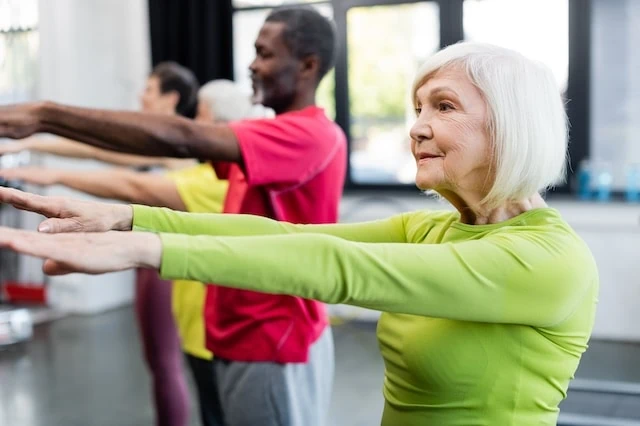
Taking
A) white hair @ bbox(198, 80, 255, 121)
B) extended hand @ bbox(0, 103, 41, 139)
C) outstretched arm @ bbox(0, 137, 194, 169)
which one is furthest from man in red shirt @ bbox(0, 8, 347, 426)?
white hair @ bbox(198, 80, 255, 121)

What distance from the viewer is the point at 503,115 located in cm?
114

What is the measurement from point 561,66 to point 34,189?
365 centimetres

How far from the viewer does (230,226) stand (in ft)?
4.09

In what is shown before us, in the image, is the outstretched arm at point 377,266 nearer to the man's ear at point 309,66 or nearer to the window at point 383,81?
the man's ear at point 309,66

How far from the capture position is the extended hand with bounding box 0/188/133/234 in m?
1.03

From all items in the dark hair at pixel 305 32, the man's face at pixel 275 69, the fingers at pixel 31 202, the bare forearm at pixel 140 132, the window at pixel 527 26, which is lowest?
the fingers at pixel 31 202

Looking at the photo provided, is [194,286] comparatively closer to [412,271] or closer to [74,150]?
[74,150]

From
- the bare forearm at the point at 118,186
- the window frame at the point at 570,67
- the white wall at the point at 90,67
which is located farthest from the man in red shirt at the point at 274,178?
the white wall at the point at 90,67

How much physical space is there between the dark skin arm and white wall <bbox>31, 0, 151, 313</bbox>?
4.24 meters

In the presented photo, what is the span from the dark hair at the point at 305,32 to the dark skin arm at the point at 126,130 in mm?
407

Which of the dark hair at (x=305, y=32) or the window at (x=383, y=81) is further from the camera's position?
the window at (x=383, y=81)

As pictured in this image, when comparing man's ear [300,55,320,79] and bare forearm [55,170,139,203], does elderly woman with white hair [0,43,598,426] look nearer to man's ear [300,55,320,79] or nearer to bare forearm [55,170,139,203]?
man's ear [300,55,320,79]

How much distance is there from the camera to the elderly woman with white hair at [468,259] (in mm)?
1004

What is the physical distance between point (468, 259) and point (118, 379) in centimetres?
372
